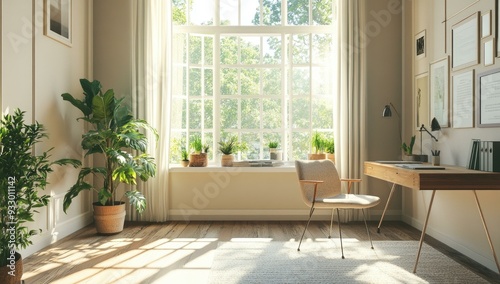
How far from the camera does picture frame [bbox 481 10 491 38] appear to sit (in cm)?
300

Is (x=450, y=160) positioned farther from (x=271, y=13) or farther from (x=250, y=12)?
(x=250, y=12)

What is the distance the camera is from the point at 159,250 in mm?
3504

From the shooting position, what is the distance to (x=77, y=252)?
3.45 metres

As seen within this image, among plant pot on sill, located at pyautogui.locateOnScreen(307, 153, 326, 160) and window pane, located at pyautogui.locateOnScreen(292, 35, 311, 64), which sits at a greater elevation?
window pane, located at pyautogui.locateOnScreen(292, 35, 311, 64)

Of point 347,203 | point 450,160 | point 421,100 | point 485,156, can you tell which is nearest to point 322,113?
point 421,100

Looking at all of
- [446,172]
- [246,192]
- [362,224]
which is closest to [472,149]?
[446,172]

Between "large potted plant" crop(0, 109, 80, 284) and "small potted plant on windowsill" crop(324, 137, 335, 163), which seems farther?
"small potted plant on windowsill" crop(324, 137, 335, 163)

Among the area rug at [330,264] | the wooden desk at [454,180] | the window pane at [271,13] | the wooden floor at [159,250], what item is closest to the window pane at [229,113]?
the window pane at [271,13]

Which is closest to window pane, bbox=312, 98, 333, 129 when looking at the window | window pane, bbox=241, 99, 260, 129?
the window

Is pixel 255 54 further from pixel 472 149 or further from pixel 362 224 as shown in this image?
pixel 472 149

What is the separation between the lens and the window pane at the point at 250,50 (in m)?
4.90

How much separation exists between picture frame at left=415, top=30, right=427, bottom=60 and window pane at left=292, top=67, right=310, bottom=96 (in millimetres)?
1329

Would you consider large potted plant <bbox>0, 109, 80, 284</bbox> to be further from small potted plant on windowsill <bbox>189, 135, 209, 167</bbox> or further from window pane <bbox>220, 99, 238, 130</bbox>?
window pane <bbox>220, 99, 238, 130</bbox>

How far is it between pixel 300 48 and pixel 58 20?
2.86 m
